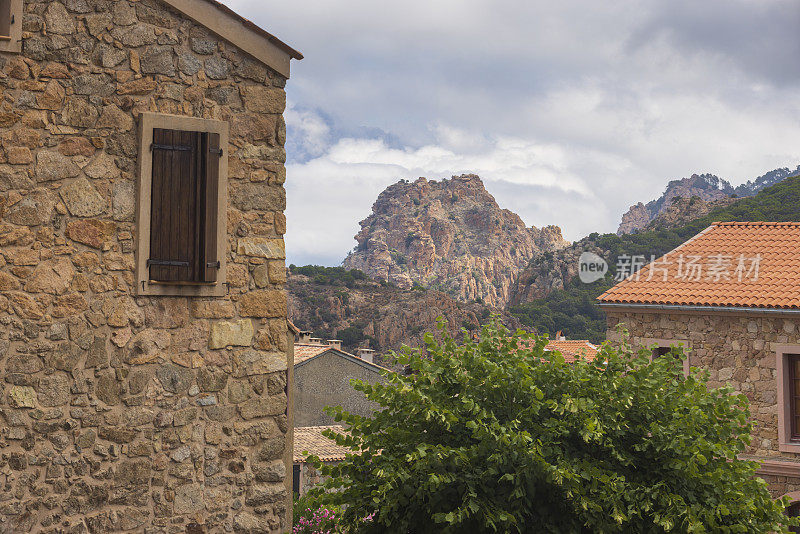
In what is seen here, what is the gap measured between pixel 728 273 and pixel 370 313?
5234cm

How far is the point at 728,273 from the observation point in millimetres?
→ 15719

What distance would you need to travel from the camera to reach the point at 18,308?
5566 mm

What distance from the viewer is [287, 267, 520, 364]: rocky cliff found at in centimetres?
6250

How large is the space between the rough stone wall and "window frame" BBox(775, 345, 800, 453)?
61.7ft

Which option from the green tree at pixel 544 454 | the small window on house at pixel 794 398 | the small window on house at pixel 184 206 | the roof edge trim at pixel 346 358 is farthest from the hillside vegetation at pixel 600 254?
the small window on house at pixel 184 206

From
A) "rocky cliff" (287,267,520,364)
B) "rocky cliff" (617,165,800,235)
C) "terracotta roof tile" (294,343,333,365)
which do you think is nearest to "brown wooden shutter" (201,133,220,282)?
→ "terracotta roof tile" (294,343,333,365)

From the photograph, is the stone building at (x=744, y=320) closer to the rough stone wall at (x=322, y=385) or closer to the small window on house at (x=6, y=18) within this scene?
the small window on house at (x=6, y=18)

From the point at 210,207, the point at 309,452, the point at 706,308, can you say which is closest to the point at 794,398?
the point at 706,308

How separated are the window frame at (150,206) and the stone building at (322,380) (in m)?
24.1

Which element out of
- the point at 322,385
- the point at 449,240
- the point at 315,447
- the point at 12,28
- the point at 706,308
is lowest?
the point at 315,447

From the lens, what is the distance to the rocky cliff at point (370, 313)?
62.5m

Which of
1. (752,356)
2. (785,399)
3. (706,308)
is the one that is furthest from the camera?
(706,308)

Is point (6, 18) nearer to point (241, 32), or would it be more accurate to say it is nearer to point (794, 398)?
point (241, 32)

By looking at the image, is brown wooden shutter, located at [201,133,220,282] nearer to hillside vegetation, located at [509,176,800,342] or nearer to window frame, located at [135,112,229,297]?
window frame, located at [135,112,229,297]
